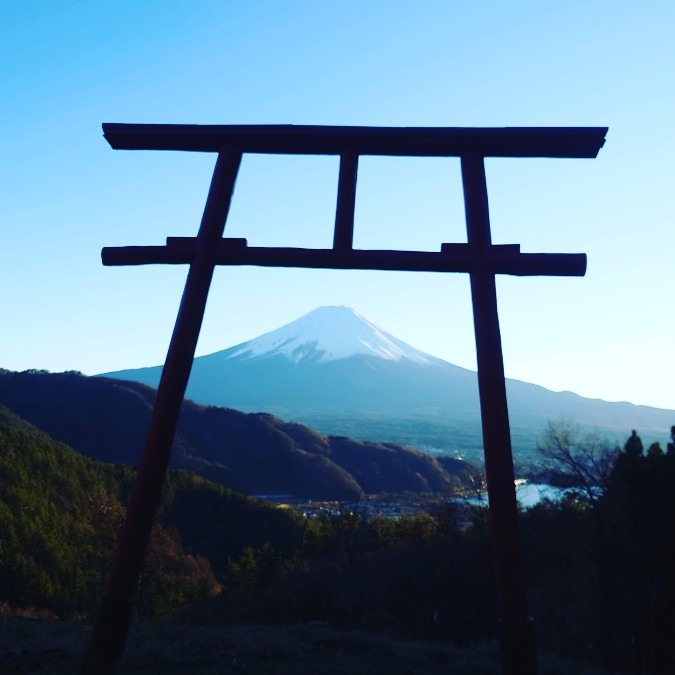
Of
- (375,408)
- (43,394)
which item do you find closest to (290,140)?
(43,394)

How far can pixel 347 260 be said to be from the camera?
4.96 m

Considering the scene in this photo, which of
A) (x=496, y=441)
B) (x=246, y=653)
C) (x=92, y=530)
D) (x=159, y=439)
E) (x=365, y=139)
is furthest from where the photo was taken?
(x=92, y=530)

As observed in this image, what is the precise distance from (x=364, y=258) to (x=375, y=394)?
12277 centimetres

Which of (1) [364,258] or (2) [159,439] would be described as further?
(1) [364,258]

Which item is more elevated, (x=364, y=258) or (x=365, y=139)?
(x=365, y=139)

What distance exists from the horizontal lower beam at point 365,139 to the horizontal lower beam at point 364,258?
0.67m

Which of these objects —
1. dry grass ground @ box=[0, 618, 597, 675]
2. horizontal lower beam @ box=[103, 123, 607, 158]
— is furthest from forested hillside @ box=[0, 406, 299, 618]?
horizontal lower beam @ box=[103, 123, 607, 158]

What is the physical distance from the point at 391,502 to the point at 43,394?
Result: 28.1 m

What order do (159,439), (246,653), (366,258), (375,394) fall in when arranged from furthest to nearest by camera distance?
(375,394)
(246,653)
(366,258)
(159,439)

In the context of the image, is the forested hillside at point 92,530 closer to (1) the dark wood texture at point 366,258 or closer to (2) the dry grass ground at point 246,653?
(2) the dry grass ground at point 246,653

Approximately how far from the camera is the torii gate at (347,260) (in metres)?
4.35

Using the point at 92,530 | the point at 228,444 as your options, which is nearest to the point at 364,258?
the point at 92,530

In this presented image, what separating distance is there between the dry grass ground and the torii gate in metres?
0.99

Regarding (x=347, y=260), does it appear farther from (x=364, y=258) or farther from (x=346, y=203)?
(x=346, y=203)
